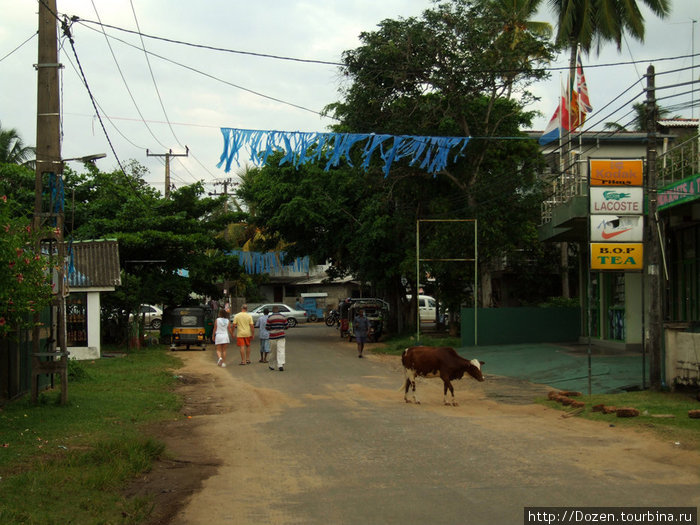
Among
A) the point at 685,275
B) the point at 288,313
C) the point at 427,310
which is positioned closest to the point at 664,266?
the point at 685,275

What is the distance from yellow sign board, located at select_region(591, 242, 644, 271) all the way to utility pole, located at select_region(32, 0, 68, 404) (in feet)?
34.4

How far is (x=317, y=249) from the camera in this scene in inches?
1539

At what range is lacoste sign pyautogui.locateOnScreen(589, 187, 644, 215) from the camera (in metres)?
15.3

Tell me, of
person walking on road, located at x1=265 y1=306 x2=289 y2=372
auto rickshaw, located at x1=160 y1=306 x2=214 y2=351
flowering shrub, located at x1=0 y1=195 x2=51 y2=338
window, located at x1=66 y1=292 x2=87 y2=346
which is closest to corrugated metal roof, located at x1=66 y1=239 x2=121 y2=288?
window, located at x1=66 y1=292 x2=87 y2=346

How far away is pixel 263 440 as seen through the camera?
10.7 m

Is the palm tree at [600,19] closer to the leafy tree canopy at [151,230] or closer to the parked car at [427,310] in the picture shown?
the leafy tree canopy at [151,230]

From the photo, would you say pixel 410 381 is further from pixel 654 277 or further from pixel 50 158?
pixel 50 158

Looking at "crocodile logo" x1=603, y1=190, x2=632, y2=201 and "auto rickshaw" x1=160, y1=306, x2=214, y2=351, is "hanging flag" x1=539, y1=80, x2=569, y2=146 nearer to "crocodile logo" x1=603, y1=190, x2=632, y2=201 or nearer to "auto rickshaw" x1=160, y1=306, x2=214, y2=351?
"crocodile logo" x1=603, y1=190, x2=632, y2=201

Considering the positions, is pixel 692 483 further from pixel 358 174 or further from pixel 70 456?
pixel 358 174

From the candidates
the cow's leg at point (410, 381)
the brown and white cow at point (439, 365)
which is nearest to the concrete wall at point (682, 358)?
the brown and white cow at point (439, 365)

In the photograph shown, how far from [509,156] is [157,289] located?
15.7 meters

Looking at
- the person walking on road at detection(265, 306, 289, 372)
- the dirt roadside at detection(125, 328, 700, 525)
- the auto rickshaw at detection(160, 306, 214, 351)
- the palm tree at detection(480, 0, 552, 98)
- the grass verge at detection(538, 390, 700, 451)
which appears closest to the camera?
the dirt roadside at detection(125, 328, 700, 525)

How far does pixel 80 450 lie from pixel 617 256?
10939 millimetres

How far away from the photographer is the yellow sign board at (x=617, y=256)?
15.4 metres
